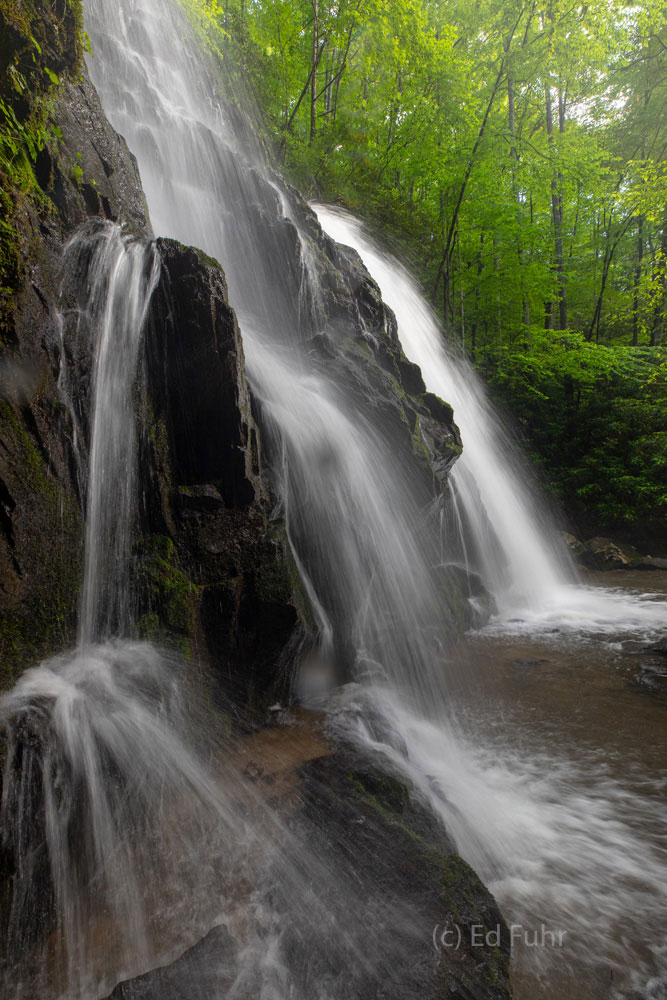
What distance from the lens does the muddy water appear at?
2263 millimetres

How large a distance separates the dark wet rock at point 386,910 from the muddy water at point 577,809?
292 millimetres

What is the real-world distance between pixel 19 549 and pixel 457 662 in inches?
183

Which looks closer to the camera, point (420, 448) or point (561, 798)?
point (561, 798)

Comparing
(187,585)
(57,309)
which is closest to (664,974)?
(187,585)

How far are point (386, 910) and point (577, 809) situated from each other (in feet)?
5.57

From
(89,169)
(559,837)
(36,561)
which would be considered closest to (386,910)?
(559,837)

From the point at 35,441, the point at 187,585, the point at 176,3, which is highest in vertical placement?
the point at 176,3

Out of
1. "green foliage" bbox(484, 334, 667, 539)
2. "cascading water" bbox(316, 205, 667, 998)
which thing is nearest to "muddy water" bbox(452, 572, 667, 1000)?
"cascading water" bbox(316, 205, 667, 998)

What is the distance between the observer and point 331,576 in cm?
504

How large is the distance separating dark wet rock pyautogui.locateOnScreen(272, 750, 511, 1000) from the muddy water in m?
0.29

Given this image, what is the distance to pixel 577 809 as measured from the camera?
326 cm

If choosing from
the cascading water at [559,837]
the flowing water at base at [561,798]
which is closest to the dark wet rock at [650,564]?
the cascading water at [559,837]

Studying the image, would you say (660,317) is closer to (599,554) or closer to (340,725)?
(599,554)

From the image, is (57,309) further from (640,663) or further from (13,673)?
(640,663)
